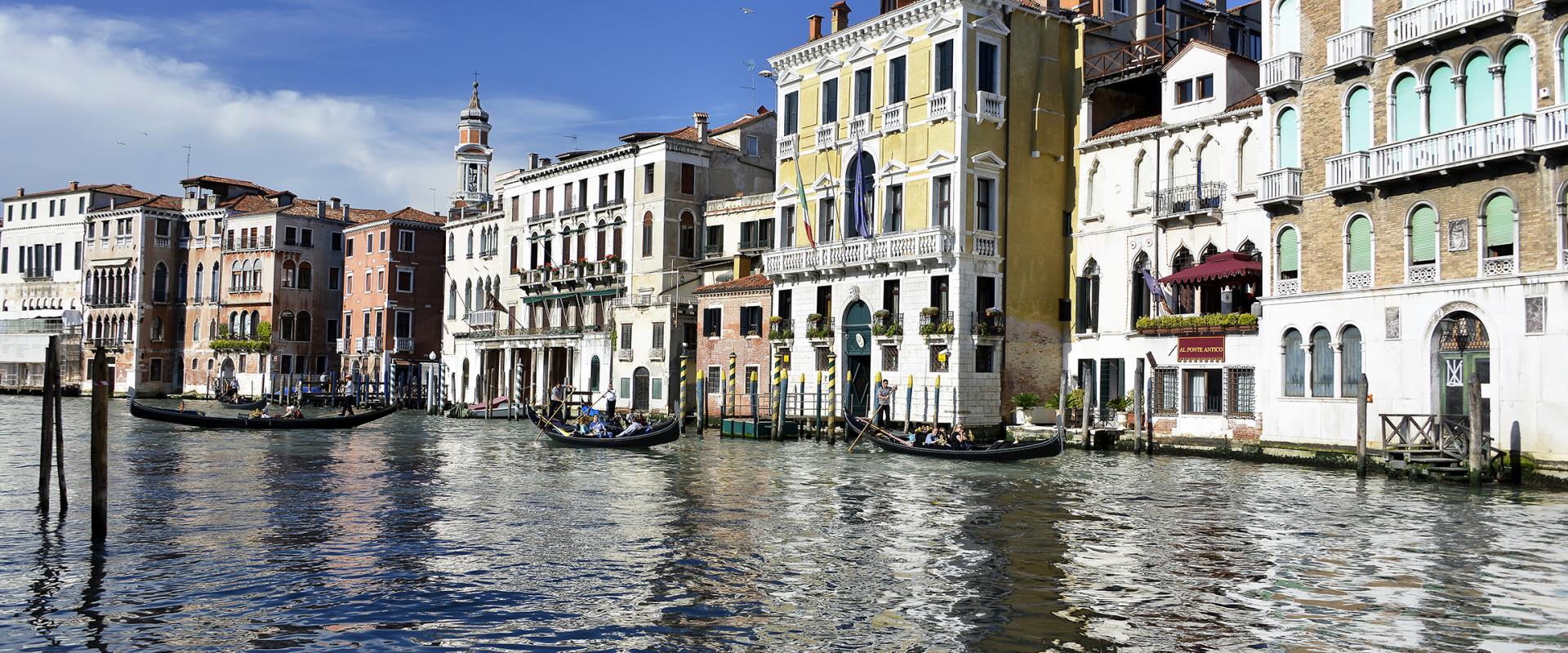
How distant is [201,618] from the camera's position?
11.0 meters

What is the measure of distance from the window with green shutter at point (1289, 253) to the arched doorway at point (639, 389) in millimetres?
24758

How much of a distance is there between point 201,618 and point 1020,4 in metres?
27.7

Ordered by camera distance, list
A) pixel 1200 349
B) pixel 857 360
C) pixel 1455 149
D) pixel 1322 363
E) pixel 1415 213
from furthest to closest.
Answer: pixel 857 360 < pixel 1200 349 < pixel 1322 363 < pixel 1415 213 < pixel 1455 149

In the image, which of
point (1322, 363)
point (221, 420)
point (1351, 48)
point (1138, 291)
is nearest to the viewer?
point (1351, 48)

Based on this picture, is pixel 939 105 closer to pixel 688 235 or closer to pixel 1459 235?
pixel 1459 235

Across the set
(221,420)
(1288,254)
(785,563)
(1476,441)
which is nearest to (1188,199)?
(1288,254)

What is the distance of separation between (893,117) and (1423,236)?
15228mm

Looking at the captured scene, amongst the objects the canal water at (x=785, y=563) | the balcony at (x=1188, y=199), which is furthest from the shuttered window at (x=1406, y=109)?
the canal water at (x=785, y=563)

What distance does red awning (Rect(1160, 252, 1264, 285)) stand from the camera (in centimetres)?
2780

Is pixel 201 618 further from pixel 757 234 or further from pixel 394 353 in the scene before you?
pixel 394 353

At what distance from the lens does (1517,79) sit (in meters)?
21.6

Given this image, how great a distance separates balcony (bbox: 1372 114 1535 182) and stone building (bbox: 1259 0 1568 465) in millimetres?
32

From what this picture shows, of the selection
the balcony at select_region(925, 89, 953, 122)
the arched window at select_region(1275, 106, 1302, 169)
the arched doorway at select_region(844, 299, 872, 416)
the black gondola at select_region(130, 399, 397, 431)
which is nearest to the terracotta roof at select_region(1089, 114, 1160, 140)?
the balcony at select_region(925, 89, 953, 122)

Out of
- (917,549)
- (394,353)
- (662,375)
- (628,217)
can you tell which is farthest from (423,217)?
(917,549)
